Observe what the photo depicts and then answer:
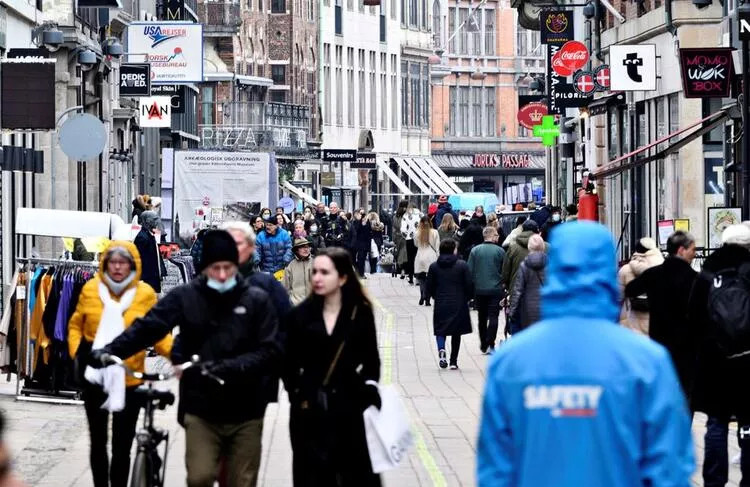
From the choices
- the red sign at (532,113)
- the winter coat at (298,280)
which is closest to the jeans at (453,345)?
the winter coat at (298,280)

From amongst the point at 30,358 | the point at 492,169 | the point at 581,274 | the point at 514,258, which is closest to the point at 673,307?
the point at 30,358

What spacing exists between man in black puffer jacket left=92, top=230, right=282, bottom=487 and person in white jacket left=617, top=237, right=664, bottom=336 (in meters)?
6.67

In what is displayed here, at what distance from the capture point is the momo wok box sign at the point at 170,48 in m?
48.0

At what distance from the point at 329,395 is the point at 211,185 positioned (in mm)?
34357

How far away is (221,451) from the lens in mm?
9648

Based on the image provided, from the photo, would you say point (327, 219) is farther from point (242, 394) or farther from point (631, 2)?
point (242, 394)

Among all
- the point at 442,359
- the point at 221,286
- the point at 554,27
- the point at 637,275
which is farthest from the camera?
the point at 554,27

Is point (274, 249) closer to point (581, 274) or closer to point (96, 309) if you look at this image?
point (96, 309)

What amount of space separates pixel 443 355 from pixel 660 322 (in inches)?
378

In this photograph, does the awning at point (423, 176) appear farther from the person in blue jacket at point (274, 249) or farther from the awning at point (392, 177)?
the person in blue jacket at point (274, 249)

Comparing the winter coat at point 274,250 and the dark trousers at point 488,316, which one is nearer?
the dark trousers at point 488,316

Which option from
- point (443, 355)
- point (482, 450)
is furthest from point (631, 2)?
point (482, 450)

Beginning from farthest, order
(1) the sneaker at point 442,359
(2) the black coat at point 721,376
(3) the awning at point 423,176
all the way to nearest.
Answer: (3) the awning at point 423,176, (1) the sneaker at point 442,359, (2) the black coat at point 721,376

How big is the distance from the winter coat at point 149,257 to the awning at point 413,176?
74.3 metres
